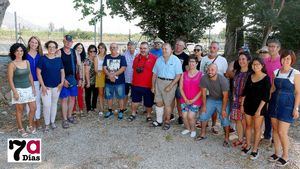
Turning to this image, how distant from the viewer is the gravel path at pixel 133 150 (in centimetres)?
473

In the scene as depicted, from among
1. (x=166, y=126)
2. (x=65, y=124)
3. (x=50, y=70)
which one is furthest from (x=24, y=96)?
(x=166, y=126)

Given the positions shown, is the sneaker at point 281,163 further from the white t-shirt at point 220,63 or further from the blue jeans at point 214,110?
the white t-shirt at point 220,63

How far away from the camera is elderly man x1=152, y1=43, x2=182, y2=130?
5.85 meters

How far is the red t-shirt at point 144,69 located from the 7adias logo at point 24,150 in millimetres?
2186

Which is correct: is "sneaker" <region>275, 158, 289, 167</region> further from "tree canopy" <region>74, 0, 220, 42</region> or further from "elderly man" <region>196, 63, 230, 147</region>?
"tree canopy" <region>74, 0, 220, 42</region>

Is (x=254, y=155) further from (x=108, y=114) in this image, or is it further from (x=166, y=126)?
(x=108, y=114)

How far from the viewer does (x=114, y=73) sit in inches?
254

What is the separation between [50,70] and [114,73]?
52.0 inches

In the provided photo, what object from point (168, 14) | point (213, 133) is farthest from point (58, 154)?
point (168, 14)

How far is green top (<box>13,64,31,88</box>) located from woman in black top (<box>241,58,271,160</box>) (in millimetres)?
3613

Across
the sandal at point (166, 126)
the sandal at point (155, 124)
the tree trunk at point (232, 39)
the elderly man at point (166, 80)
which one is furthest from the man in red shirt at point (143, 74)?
the tree trunk at point (232, 39)

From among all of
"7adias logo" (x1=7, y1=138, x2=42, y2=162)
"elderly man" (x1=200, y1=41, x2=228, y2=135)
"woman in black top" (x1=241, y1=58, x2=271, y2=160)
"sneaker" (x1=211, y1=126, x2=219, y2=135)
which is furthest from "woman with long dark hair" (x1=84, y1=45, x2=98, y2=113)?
"woman in black top" (x1=241, y1=58, x2=271, y2=160)

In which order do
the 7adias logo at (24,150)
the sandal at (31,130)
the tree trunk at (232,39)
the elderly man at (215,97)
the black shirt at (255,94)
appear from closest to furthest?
the black shirt at (255,94), the 7adias logo at (24,150), the elderly man at (215,97), the sandal at (31,130), the tree trunk at (232,39)

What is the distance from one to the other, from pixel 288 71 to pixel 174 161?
2.13 meters
